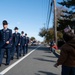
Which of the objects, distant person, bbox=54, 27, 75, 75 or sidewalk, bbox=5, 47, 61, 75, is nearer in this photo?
distant person, bbox=54, 27, 75, 75

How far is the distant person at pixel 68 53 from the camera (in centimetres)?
621

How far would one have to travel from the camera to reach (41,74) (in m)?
10.6

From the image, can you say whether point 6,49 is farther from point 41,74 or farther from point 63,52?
point 63,52

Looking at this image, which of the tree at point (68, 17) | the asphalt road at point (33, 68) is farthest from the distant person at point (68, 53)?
the tree at point (68, 17)

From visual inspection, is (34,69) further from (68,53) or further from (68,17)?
(68,17)

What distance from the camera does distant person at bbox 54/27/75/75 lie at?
6.21 m

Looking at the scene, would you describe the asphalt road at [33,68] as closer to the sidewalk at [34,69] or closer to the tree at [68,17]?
the sidewalk at [34,69]

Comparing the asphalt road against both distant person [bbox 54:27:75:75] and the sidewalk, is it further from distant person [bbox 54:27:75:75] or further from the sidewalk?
distant person [bbox 54:27:75:75]

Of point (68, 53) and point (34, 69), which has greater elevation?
point (68, 53)

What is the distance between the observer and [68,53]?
627 cm

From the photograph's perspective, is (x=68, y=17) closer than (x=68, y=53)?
No

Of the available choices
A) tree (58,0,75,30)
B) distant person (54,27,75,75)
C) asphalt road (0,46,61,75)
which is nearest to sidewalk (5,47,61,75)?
asphalt road (0,46,61,75)

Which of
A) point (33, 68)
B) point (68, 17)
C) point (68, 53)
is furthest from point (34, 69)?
point (68, 17)

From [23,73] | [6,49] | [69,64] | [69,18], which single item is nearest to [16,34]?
[6,49]
